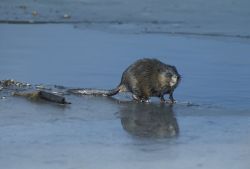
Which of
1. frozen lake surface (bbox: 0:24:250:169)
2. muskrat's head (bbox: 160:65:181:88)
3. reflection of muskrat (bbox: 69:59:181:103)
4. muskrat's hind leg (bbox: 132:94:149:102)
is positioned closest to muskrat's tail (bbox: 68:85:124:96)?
reflection of muskrat (bbox: 69:59:181:103)

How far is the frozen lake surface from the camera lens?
21.0 ft

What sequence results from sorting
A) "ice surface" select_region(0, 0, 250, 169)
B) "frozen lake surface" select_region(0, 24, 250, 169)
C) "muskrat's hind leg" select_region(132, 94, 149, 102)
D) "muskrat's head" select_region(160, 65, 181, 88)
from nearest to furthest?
"frozen lake surface" select_region(0, 24, 250, 169) → "ice surface" select_region(0, 0, 250, 169) → "muskrat's head" select_region(160, 65, 181, 88) → "muskrat's hind leg" select_region(132, 94, 149, 102)

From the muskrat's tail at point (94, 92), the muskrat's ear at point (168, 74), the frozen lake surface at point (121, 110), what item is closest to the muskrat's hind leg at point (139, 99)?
the frozen lake surface at point (121, 110)

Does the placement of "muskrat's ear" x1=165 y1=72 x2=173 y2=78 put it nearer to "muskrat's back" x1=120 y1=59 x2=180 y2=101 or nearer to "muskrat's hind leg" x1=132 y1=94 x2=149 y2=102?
"muskrat's back" x1=120 y1=59 x2=180 y2=101

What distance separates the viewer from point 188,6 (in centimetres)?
1744

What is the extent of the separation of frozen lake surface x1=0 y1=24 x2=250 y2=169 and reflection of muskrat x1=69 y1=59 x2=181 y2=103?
0.46 feet

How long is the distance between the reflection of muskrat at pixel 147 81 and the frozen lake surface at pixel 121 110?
0.46 ft

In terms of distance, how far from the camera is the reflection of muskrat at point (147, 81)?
29.9 ft

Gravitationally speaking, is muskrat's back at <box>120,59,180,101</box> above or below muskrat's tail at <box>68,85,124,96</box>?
above

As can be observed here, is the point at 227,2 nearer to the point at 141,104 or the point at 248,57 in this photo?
the point at 248,57

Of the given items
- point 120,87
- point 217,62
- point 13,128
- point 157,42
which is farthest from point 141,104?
point 157,42

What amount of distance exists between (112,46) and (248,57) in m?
2.15

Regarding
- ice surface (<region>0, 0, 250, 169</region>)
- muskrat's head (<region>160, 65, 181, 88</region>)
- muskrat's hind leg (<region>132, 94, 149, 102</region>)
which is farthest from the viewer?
muskrat's hind leg (<region>132, 94, 149, 102</region>)

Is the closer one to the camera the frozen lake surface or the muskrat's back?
the frozen lake surface
